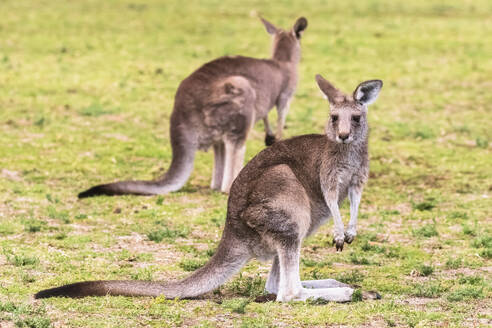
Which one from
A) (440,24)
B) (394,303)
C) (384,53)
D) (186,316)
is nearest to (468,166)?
(394,303)

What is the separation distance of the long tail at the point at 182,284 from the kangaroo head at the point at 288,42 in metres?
5.25

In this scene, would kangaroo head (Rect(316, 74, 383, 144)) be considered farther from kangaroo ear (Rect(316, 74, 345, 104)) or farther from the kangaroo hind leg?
the kangaroo hind leg

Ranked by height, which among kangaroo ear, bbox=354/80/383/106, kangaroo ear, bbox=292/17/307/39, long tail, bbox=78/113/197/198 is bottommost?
long tail, bbox=78/113/197/198

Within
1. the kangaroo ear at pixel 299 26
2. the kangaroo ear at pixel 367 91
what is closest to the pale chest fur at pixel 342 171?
the kangaroo ear at pixel 367 91

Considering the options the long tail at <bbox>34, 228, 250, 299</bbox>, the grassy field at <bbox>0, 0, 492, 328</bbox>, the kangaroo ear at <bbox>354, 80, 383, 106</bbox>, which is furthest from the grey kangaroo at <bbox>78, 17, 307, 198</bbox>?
the kangaroo ear at <bbox>354, 80, 383, 106</bbox>

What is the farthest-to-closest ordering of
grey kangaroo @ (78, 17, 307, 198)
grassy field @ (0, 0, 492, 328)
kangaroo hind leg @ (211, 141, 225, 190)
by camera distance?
1. kangaroo hind leg @ (211, 141, 225, 190)
2. grey kangaroo @ (78, 17, 307, 198)
3. grassy field @ (0, 0, 492, 328)

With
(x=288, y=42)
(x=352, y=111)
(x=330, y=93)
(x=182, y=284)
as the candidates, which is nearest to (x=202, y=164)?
(x=288, y=42)

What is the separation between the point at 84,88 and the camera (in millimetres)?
13961

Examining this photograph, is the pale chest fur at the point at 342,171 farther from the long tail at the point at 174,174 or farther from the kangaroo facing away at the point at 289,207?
the long tail at the point at 174,174

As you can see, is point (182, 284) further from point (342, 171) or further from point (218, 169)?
point (218, 169)

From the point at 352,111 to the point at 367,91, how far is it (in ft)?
0.53

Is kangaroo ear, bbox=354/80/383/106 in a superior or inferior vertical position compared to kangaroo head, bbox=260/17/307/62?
inferior

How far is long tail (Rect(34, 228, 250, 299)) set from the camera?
495cm

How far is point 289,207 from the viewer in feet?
16.7
